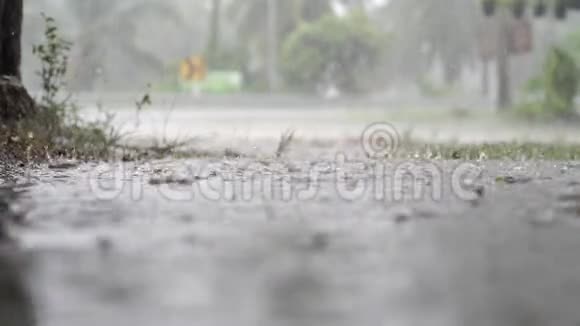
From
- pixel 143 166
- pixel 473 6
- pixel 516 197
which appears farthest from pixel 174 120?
pixel 473 6

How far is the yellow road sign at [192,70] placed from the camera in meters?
33.3

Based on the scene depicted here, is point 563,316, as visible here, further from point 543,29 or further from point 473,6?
point 543,29

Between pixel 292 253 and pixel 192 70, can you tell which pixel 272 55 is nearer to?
pixel 192 70

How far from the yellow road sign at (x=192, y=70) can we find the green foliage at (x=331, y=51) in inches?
131

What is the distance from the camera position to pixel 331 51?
32.9m

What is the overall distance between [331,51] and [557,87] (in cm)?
1498

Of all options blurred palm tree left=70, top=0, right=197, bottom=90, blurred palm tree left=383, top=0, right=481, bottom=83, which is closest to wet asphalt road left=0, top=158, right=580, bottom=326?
blurred palm tree left=70, top=0, right=197, bottom=90

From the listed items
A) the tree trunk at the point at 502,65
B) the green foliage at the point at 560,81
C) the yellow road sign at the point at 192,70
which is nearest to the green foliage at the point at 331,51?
the yellow road sign at the point at 192,70

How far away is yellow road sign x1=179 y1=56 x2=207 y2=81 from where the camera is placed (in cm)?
3331

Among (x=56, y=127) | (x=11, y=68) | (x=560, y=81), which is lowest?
(x=56, y=127)

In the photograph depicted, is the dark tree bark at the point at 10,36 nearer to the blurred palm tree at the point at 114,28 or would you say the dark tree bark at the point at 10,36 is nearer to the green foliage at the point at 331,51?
the green foliage at the point at 331,51

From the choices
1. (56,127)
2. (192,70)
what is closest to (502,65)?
(192,70)

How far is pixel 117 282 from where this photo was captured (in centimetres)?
183

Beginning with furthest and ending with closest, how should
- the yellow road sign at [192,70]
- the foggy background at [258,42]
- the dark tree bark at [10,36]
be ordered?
the foggy background at [258,42] < the yellow road sign at [192,70] < the dark tree bark at [10,36]
